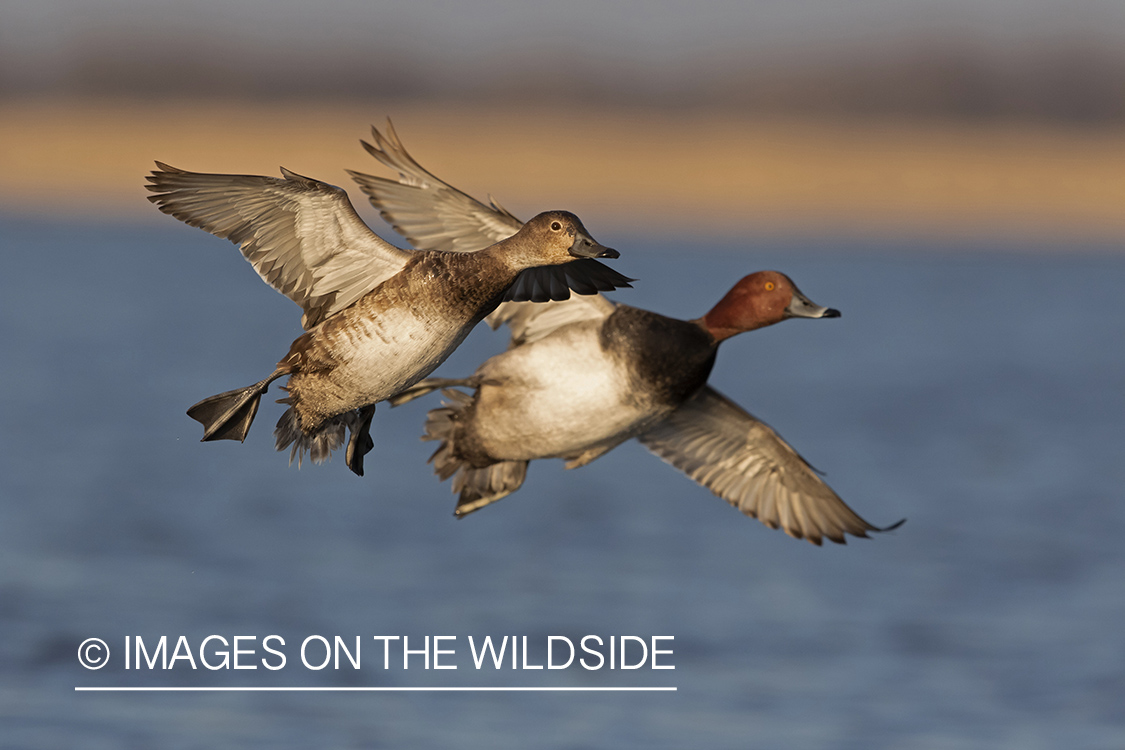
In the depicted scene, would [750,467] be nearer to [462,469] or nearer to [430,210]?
[462,469]

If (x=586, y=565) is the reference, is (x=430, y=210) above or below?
below

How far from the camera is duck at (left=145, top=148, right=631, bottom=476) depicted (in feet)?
17.8

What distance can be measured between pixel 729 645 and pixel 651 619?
682 mm

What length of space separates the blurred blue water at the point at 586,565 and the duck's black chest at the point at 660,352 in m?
2.51

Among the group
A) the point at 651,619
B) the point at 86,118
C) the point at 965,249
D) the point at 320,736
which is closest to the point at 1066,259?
the point at 965,249

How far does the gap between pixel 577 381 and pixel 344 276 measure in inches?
60.7

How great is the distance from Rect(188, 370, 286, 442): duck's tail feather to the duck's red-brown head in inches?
88.1

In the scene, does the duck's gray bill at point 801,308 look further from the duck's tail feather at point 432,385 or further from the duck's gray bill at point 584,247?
the duck's gray bill at point 584,247

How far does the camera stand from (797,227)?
38.5 meters

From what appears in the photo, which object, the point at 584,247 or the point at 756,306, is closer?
the point at 584,247

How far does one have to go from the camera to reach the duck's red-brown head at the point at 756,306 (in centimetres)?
712

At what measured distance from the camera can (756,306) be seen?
7.16 metres

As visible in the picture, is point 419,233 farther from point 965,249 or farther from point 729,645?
point 965,249

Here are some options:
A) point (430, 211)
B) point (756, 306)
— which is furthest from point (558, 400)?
point (430, 211)
